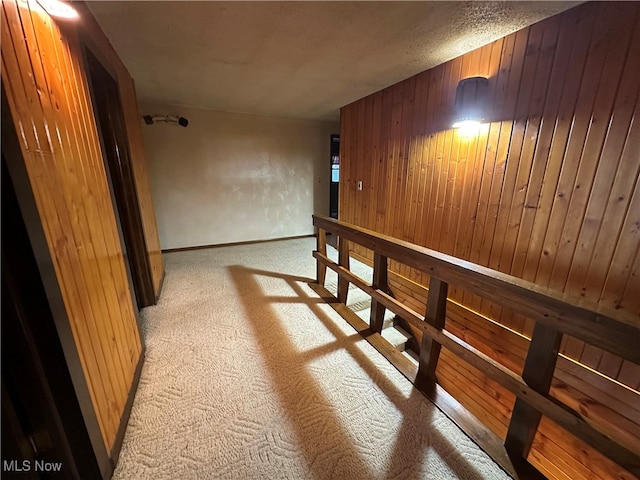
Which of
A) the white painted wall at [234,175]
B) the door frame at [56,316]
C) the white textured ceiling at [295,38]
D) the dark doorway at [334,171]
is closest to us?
the door frame at [56,316]

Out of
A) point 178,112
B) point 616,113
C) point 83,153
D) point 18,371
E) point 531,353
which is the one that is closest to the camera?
point 18,371

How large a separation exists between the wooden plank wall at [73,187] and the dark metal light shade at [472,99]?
2488 mm

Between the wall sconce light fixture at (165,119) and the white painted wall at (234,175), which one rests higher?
the wall sconce light fixture at (165,119)

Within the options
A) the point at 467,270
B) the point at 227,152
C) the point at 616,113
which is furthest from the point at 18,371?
the point at 227,152

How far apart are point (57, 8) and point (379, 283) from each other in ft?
7.21

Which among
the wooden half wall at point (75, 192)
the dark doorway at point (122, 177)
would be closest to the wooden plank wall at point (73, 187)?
the wooden half wall at point (75, 192)

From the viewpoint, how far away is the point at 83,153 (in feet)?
3.90

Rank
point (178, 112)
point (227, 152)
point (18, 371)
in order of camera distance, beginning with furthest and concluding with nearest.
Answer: point (227, 152), point (178, 112), point (18, 371)

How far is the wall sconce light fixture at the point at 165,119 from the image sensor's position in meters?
3.53

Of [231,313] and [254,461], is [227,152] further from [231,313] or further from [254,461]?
[254,461]

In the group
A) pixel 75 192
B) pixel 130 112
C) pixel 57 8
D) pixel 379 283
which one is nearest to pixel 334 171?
pixel 130 112

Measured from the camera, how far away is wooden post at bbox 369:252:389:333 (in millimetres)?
1896

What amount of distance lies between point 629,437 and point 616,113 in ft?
6.42

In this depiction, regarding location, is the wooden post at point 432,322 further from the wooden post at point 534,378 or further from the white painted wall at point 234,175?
the white painted wall at point 234,175
